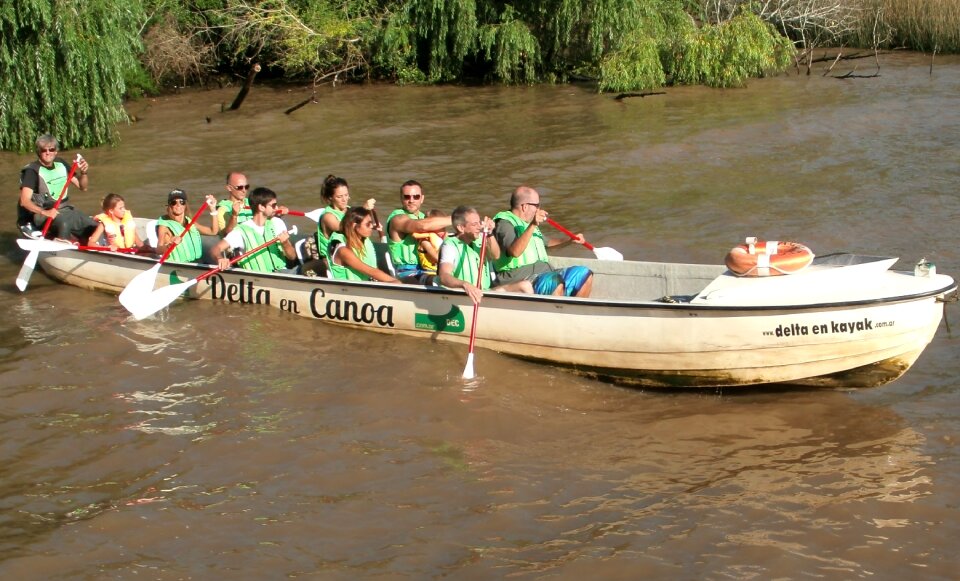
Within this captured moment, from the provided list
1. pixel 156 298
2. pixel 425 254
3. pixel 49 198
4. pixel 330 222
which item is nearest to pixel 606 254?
pixel 425 254

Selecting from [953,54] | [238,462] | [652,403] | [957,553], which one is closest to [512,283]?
[652,403]

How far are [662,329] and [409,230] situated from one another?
2630 mm

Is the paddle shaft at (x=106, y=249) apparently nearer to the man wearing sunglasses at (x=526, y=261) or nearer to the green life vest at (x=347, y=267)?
the green life vest at (x=347, y=267)

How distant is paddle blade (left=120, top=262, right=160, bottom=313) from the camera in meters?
9.90

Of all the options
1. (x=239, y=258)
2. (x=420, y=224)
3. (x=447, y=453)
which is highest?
(x=420, y=224)

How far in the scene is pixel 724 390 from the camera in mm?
8250

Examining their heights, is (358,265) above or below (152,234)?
below

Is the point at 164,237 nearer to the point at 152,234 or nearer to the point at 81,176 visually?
the point at 152,234

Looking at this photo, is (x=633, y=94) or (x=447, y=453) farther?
(x=633, y=94)

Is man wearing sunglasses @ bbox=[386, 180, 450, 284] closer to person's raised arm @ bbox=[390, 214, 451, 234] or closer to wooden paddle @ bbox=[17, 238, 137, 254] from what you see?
person's raised arm @ bbox=[390, 214, 451, 234]

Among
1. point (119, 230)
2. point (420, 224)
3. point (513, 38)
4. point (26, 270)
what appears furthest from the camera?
point (513, 38)

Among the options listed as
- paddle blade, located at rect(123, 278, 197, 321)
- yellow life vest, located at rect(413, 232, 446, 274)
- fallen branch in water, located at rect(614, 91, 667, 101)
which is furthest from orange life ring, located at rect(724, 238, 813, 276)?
fallen branch in water, located at rect(614, 91, 667, 101)

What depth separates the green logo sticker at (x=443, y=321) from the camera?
895 cm

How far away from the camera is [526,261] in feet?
29.6
